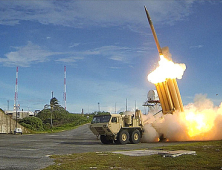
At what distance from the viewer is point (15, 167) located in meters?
11.3

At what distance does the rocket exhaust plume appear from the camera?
92.1 feet

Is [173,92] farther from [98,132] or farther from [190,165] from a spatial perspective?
[190,165]

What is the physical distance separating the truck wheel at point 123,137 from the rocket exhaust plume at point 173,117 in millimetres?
2847

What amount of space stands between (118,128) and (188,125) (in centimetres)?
797

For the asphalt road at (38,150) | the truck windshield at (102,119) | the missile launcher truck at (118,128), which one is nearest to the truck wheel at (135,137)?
the missile launcher truck at (118,128)

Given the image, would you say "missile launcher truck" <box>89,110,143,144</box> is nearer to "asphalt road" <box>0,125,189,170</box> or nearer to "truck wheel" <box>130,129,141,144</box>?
"truck wheel" <box>130,129,141,144</box>

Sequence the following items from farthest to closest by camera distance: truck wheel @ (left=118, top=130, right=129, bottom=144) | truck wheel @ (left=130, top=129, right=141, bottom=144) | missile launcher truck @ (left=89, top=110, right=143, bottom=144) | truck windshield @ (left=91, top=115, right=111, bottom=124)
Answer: truck wheel @ (left=130, top=129, right=141, bottom=144) < truck windshield @ (left=91, top=115, right=111, bottom=124) < truck wheel @ (left=118, top=130, right=129, bottom=144) < missile launcher truck @ (left=89, top=110, right=143, bottom=144)

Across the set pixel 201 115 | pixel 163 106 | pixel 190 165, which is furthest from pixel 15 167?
pixel 201 115

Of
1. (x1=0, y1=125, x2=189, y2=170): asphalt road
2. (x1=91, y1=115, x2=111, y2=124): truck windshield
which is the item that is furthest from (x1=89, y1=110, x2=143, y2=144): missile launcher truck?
(x1=0, y1=125, x2=189, y2=170): asphalt road

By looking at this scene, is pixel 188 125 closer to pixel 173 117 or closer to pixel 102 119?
pixel 173 117

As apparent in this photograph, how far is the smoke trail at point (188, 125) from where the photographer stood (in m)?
28.1

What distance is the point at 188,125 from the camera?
28.8m

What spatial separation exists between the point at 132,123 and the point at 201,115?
819cm

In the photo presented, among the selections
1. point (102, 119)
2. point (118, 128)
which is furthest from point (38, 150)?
point (118, 128)
